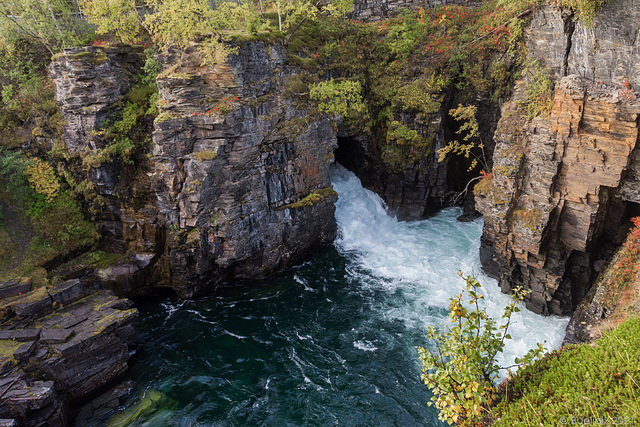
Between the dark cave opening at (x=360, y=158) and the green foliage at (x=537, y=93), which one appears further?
the dark cave opening at (x=360, y=158)

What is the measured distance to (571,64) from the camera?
65.9 feet

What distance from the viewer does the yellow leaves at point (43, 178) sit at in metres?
26.3

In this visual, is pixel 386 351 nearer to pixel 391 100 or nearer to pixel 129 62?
pixel 391 100

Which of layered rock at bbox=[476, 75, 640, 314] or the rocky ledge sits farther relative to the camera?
layered rock at bbox=[476, 75, 640, 314]

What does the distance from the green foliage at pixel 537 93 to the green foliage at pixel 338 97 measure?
13.2 meters

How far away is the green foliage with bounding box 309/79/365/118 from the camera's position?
94.7 ft

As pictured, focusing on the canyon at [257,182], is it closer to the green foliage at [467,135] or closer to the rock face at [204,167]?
the rock face at [204,167]

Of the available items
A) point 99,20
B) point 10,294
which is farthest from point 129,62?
point 10,294

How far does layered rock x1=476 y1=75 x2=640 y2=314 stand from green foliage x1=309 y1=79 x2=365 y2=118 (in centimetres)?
1204

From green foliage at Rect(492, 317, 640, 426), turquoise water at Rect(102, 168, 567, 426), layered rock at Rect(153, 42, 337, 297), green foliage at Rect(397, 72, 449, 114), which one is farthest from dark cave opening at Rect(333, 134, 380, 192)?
green foliage at Rect(492, 317, 640, 426)

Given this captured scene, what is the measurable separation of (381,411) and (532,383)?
966 cm

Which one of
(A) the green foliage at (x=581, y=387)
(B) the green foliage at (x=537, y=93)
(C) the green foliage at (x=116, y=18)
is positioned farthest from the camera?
(C) the green foliage at (x=116, y=18)

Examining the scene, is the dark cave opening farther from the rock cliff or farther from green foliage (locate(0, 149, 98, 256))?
green foliage (locate(0, 149, 98, 256))

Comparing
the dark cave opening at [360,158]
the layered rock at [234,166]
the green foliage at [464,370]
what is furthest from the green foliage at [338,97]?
the green foliage at [464,370]
